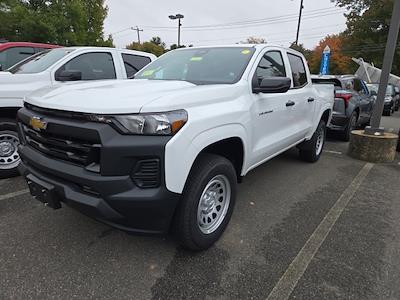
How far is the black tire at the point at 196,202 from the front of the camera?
8.23 ft

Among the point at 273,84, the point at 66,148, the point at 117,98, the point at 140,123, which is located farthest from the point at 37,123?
the point at 273,84

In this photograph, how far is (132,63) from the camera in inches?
232

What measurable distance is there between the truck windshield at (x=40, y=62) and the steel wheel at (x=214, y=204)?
329cm

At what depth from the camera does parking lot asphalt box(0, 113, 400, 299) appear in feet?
8.00

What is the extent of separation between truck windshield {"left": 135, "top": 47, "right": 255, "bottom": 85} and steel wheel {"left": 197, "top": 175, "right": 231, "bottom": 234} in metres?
1.02

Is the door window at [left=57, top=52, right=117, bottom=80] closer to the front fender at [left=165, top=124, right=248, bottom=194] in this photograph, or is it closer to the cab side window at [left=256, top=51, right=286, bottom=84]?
the cab side window at [left=256, top=51, right=286, bottom=84]

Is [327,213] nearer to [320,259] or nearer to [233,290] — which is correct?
[320,259]

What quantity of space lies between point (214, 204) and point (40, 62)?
366 cm

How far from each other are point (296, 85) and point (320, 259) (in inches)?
101

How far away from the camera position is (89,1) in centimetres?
2706

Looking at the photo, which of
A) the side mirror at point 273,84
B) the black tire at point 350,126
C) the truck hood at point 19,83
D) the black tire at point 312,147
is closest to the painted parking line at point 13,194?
the truck hood at point 19,83

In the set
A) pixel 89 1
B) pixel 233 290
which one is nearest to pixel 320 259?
pixel 233 290

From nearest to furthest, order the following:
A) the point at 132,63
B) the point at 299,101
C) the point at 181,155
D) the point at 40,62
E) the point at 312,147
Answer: the point at 181,155 → the point at 299,101 → the point at 40,62 → the point at 312,147 → the point at 132,63

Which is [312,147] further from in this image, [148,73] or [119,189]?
[119,189]
